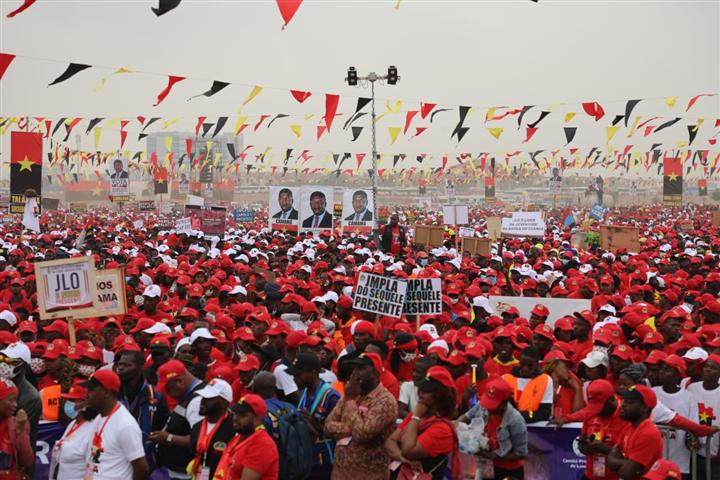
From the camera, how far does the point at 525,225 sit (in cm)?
2517

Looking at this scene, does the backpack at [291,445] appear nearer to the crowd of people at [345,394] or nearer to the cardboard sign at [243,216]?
the crowd of people at [345,394]

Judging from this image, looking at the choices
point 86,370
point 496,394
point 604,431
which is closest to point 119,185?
point 86,370

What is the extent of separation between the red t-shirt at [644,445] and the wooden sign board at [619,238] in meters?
19.0

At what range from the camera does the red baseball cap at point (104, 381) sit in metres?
5.48

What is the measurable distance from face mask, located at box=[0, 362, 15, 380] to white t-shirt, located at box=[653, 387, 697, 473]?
16.4 ft

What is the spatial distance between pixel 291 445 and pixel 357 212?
1977cm

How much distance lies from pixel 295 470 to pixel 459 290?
8038mm

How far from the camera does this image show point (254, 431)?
5.09 metres

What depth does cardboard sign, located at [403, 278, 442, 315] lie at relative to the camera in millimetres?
10250

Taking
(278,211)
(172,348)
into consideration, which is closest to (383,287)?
(172,348)

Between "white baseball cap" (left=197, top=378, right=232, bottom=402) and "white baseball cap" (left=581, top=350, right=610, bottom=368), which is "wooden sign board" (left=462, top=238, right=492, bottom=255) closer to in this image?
"white baseball cap" (left=581, top=350, right=610, bottom=368)

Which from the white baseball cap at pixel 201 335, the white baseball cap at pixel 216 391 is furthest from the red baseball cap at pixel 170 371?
the white baseball cap at pixel 201 335

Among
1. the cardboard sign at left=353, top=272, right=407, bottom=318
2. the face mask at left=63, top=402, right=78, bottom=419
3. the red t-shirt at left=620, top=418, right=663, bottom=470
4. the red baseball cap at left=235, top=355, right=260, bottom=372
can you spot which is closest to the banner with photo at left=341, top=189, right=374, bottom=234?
the cardboard sign at left=353, top=272, right=407, bottom=318

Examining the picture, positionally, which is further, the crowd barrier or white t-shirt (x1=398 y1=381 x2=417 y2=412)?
white t-shirt (x1=398 y1=381 x2=417 y2=412)
